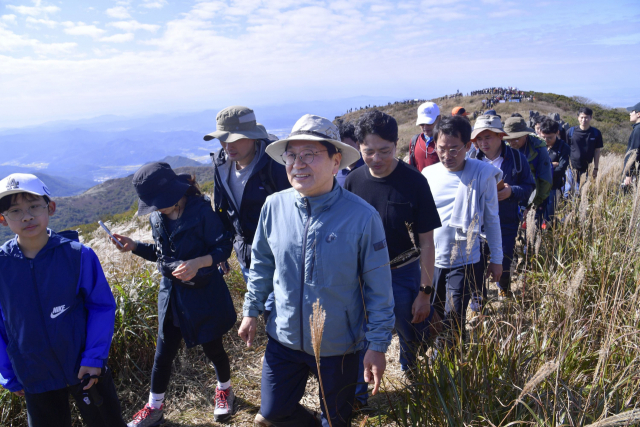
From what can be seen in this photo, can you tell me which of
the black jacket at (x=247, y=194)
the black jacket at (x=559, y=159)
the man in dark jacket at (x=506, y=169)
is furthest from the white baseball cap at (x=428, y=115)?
the black jacket at (x=247, y=194)

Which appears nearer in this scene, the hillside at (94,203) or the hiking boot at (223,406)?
the hiking boot at (223,406)

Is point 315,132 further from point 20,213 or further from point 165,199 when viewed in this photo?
point 20,213

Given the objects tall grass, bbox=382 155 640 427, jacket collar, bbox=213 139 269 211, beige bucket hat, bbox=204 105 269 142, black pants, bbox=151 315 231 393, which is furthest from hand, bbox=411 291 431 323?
beige bucket hat, bbox=204 105 269 142

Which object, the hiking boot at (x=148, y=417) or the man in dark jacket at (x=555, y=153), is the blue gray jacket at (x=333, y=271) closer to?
the hiking boot at (x=148, y=417)

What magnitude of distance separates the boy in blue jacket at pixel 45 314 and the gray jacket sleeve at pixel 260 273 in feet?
3.14

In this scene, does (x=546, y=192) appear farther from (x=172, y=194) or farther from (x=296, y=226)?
(x=172, y=194)

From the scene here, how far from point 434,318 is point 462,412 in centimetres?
100

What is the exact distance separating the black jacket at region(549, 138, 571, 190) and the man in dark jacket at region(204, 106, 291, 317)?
4.82 meters

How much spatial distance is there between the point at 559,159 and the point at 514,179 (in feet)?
9.38

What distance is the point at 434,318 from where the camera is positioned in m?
2.82

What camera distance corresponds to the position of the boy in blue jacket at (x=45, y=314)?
2.15 m

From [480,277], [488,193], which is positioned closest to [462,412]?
[480,277]

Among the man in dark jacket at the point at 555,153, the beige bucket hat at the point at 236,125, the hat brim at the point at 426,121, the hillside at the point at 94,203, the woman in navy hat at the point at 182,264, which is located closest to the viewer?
the woman in navy hat at the point at 182,264

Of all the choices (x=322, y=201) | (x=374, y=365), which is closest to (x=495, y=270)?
(x=374, y=365)
